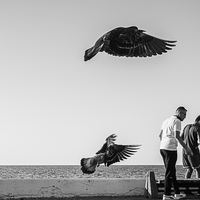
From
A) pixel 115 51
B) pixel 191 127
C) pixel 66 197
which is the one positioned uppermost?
pixel 115 51

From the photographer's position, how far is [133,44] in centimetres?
905

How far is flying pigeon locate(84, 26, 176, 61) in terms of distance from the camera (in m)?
8.30

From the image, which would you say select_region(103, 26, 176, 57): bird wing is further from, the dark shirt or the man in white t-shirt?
the dark shirt

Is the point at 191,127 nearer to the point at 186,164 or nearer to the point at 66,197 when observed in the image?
the point at 186,164

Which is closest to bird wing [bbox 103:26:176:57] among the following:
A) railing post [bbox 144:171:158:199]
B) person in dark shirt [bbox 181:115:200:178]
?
person in dark shirt [bbox 181:115:200:178]

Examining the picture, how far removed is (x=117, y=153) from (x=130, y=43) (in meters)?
2.98

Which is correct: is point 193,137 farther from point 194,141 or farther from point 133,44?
point 133,44

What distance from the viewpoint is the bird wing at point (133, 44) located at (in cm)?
852

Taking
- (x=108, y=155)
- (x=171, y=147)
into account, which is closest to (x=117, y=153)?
(x=108, y=155)

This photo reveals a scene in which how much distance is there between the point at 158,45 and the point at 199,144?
2.31 metres

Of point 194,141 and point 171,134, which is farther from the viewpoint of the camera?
point 194,141

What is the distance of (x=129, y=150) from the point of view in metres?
10.9

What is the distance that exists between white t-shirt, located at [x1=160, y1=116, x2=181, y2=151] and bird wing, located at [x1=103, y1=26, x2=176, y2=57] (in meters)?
1.36

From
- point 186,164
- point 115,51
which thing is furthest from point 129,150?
point 115,51
